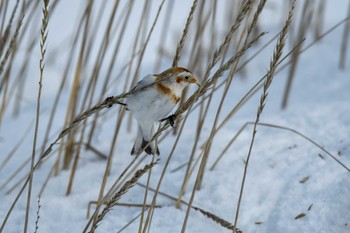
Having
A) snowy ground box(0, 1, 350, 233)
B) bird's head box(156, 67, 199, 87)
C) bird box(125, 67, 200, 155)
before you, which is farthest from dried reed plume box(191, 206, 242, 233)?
bird's head box(156, 67, 199, 87)

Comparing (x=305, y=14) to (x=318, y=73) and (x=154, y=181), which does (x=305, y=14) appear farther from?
(x=154, y=181)

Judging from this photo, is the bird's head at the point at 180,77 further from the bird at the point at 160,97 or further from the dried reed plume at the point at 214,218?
the dried reed plume at the point at 214,218

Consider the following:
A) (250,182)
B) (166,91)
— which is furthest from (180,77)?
(250,182)

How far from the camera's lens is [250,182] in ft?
6.01

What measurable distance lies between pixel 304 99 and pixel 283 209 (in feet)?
5.77

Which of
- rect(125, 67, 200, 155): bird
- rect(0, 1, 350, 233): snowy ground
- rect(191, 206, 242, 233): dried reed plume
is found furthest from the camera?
rect(0, 1, 350, 233): snowy ground

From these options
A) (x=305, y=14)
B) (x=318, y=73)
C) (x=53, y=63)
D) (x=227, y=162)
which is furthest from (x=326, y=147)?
(x=53, y=63)

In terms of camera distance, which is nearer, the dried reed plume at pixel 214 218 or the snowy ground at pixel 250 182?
the dried reed plume at pixel 214 218

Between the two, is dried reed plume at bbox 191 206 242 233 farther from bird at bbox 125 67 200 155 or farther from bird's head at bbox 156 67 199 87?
bird's head at bbox 156 67 199 87

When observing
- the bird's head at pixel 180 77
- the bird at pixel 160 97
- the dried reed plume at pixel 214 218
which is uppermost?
the bird's head at pixel 180 77

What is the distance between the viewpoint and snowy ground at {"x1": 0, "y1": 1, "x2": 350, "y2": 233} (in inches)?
62.0

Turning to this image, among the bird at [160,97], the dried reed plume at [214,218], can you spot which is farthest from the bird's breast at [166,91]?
the dried reed plume at [214,218]

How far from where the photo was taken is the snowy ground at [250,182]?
1.57 meters

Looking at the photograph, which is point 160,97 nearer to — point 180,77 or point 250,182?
point 180,77
